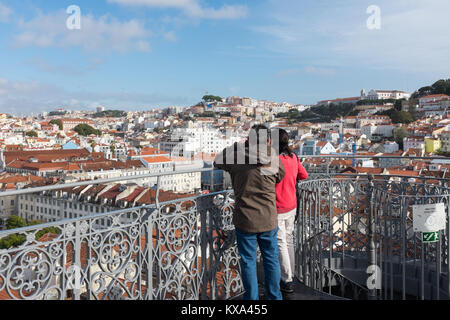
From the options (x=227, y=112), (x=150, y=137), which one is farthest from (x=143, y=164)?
(x=227, y=112)

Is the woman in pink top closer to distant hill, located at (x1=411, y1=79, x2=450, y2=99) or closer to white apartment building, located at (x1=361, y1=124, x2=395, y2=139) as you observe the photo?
white apartment building, located at (x1=361, y1=124, x2=395, y2=139)

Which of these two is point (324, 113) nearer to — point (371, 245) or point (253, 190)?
point (371, 245)

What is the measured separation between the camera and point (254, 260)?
8.74ft

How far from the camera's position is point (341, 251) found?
4.82 meters

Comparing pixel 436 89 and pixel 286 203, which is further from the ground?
pixel 436 89

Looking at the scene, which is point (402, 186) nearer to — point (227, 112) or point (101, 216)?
point (101, 216)

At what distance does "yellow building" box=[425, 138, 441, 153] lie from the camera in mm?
60812

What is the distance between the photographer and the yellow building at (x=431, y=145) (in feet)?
200

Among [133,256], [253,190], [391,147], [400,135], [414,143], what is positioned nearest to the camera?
[253,190]

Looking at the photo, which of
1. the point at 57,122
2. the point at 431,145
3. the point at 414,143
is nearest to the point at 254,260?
the point at 431,145

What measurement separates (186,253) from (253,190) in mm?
830

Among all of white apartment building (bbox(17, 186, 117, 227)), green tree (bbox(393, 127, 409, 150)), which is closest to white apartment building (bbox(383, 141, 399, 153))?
green tree (bbox(393, 127, 409, 150))

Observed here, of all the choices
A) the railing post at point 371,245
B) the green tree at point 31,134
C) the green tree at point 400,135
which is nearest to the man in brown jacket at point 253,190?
the railing post at point 371,245
